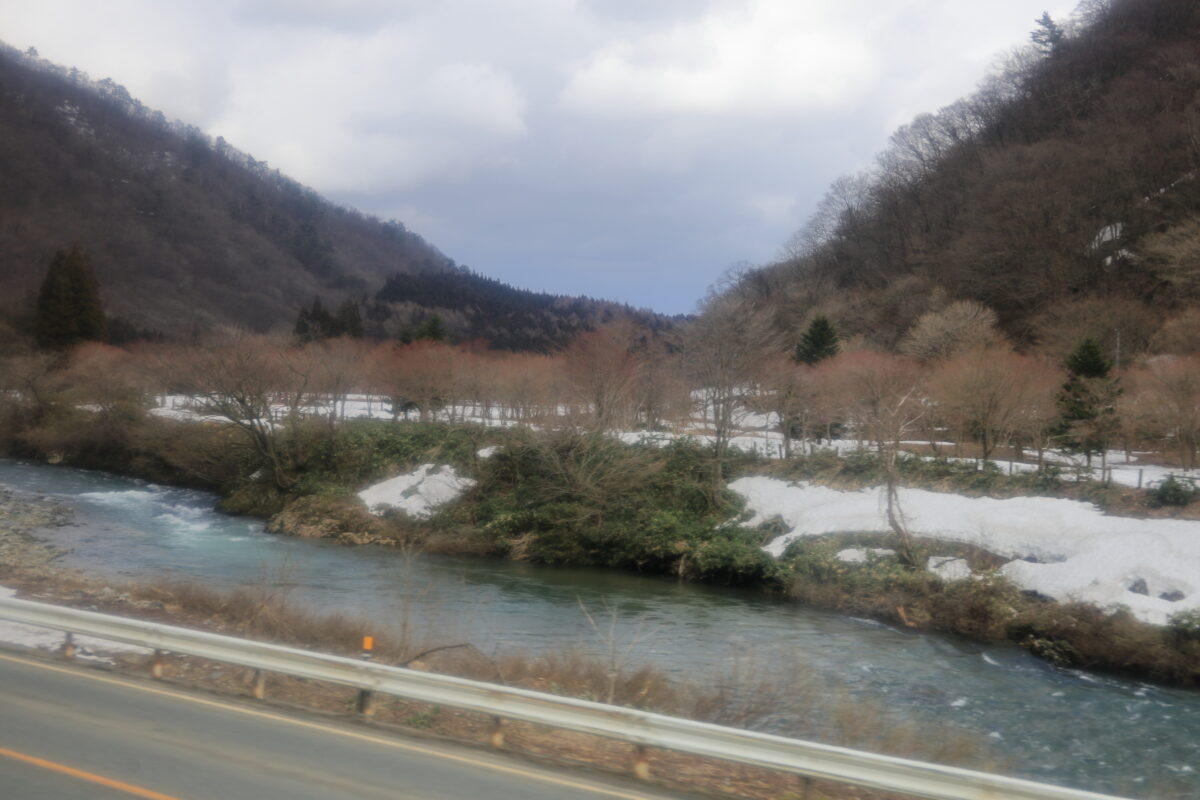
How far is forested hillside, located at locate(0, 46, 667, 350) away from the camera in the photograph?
4653 inches

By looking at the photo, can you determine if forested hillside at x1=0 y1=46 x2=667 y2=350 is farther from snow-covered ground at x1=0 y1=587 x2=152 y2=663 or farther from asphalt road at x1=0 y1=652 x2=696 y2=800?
asphalt road at x1=0 y1=652 x2=696 y2=800

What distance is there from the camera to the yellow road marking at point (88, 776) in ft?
20.3

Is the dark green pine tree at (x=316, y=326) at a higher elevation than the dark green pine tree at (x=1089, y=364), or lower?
higher

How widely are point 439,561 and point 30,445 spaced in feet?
106

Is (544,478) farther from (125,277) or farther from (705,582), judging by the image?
(125,277)

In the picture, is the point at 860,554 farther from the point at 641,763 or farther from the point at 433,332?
the point at 433,332

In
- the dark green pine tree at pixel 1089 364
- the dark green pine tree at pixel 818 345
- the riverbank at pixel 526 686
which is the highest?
the dark green pine tree at pixel 818 345

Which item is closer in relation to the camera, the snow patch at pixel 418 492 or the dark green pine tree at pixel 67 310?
the snow patch at pixel 418 492

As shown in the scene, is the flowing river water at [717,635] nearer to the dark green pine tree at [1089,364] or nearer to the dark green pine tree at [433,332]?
the dark green pine tree at [1089,364]

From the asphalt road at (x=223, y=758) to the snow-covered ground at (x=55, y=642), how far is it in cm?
182

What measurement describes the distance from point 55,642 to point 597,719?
7.64m

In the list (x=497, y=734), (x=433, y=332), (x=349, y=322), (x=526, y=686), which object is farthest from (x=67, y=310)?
(x=497, y=734)

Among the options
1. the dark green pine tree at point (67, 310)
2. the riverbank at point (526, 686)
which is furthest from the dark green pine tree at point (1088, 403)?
the dark green pine tree at point (67, 310)

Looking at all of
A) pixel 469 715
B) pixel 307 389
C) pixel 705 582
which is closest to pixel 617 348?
pixel 307 389
